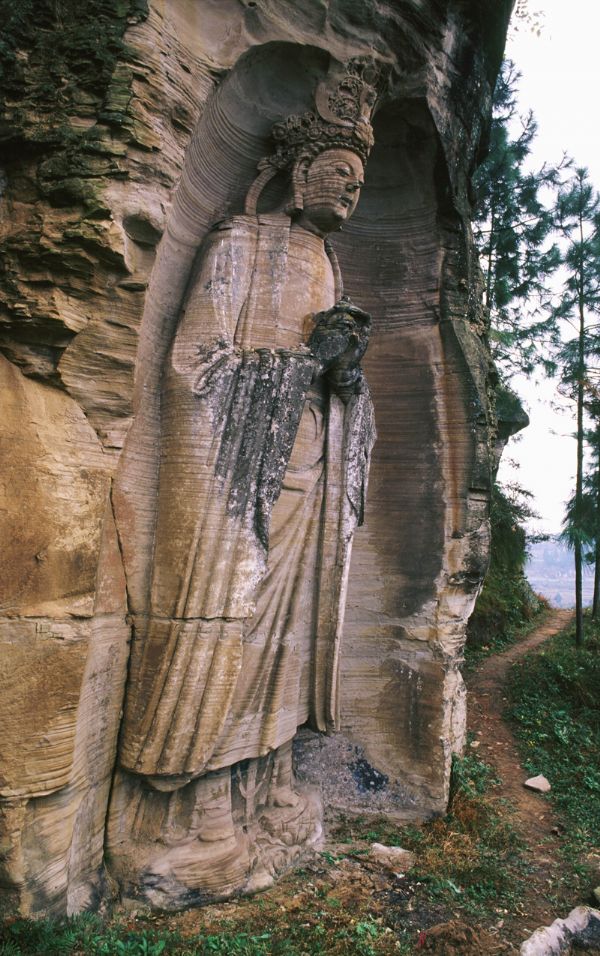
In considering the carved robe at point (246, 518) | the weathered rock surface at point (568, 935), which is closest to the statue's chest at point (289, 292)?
the carved robe at point (246, 518)

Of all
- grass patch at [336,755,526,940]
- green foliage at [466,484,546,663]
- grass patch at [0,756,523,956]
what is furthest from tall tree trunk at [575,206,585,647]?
grass patch at [0,756,523,956]

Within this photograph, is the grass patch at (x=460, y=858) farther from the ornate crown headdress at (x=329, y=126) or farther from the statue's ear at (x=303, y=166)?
the statue's ear at (x=303, y=166)

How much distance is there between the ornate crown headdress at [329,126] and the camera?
4789 millimetres

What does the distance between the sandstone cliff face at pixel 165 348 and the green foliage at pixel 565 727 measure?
3.90 ft

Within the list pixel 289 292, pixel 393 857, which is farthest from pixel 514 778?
pixel 289 292

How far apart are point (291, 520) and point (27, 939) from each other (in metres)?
2.71

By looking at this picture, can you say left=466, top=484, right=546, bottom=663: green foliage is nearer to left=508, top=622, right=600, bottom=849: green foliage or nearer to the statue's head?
left=508, top=622, right=600, bottom=849: green foliage

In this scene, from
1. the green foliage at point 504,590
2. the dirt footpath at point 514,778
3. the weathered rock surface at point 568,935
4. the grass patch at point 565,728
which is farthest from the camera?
the green foliage at point 504,590

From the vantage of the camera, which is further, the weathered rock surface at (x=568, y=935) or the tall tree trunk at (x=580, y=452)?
the tall tree trunk at (x=580, y=452)

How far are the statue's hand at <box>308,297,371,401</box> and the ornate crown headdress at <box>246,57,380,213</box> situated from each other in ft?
3.27

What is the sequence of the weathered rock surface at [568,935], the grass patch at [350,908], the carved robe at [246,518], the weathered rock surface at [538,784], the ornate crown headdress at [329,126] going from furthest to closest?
the weathered rock surface at [538,784]
the ornate crown headdress at [329,126]
the carved robe at [246,518]
the weathered rock surface at [568,935]
the grass patch at [350,908]

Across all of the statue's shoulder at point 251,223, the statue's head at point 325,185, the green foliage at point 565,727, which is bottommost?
the green foliage at point 565,727

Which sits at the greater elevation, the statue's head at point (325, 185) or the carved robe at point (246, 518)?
the statue's head at point (325, 185)

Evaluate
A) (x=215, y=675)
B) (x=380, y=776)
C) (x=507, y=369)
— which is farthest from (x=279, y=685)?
(x=507, y=369)
